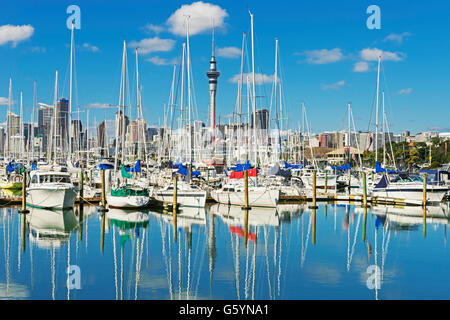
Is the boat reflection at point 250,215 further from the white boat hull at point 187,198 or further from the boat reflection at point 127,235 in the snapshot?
the boat reflection at point 127,235

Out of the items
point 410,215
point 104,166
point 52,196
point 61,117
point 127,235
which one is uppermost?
point 61,117

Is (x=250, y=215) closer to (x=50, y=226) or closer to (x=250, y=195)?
(x=250, y=195)

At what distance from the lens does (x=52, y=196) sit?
4156 cm

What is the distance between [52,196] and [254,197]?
16.7 metres

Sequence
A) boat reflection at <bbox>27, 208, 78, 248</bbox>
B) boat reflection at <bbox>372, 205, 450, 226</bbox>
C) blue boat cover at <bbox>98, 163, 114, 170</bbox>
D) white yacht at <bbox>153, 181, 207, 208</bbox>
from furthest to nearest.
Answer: blue boat cover at <bbox>98, 163, 114, 170</bbox> < white yacht at <bbox>153, 181, 207, 208</bbox> < boat reflection at <bbox>372, 205, 450, 226</bbox> < boat reflection at <bbox>27, 208, 78, 248</bbox>

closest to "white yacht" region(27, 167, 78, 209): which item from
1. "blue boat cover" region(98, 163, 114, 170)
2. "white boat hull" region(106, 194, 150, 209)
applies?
"white boat hull" region(106, 194, 150, 209)

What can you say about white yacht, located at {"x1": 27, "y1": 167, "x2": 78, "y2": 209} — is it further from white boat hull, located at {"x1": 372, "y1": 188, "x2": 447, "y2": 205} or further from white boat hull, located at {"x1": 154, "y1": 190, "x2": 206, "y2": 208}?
white boat hull, located at {"x1": 372, "y1": 188, "x2": 447, "y2": 205}

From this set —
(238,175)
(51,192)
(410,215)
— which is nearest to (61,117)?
(51,192)

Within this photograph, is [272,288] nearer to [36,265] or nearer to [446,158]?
[36,265]

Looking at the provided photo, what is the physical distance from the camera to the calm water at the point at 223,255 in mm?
20484

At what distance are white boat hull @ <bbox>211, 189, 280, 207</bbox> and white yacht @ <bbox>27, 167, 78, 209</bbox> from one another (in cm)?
1327

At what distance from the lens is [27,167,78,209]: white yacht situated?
41.6 metres

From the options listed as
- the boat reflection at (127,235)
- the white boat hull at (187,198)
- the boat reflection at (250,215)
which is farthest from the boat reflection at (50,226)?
the boat reflection at (250,215)
